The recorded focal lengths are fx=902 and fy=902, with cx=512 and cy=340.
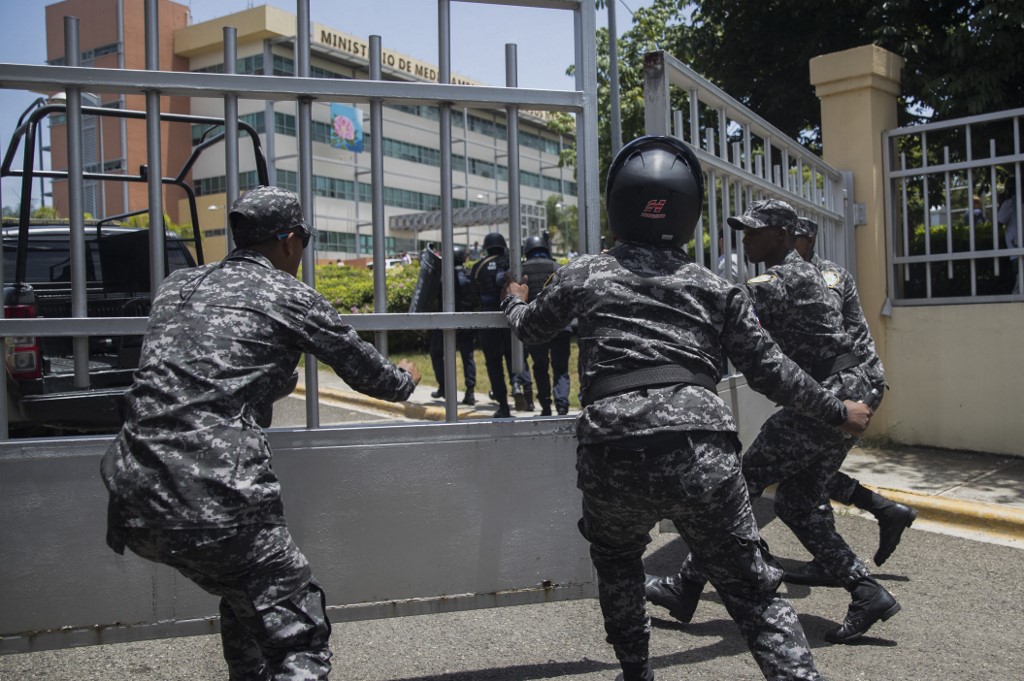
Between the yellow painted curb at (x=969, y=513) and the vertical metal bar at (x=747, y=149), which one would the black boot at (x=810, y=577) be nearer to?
the yellow painted curb at (x=969, y=513)

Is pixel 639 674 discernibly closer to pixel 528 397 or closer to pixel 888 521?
pixel 888 521

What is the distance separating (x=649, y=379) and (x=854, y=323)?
2.03m

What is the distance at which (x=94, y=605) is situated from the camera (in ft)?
10.5

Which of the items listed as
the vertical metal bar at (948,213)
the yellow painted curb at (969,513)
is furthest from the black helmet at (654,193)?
the vertical metal bar at (948,213)

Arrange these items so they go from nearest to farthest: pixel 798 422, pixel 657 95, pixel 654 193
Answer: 1. pixel 654 193
2. pixel 798 422
3. pixel 657 95

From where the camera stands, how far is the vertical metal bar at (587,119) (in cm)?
372

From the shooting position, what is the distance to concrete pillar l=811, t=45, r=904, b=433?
7.54 m

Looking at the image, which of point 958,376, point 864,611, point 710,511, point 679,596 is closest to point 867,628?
point 864,611

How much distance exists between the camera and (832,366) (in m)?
4.06

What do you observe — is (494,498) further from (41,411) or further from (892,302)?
(892,302)

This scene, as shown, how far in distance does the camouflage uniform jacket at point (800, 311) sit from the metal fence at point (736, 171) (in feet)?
2.01

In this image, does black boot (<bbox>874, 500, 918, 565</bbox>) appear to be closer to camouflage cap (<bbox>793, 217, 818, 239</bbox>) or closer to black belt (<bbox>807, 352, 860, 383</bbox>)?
black belt (<bbox>807, 352, 860, 383</bbox>)

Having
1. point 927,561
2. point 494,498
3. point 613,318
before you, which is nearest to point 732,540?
point 613,318

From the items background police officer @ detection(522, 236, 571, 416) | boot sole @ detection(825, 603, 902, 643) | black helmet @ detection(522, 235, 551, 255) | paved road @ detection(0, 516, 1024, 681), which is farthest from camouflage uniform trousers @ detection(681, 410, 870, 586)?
black helmet @ detection(522, 235, 551, 255)
